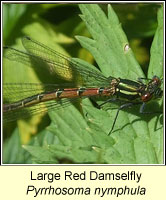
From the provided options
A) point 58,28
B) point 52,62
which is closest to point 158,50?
point 52,62

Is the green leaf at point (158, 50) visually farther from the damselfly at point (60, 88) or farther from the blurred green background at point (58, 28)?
the blurred green background at point (58, 28)

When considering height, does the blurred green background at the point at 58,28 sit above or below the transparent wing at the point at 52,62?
above

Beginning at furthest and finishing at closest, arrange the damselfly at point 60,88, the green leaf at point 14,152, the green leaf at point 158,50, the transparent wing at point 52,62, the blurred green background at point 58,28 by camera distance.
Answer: the blurred green background at point 58,28 < the green leaf at point 14,152 < the transparent wing at point 52,62 < the damselfly at point 60,88 < the green leaf at point 158,50

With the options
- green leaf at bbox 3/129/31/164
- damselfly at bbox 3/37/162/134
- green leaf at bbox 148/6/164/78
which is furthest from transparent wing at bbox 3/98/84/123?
green leaf at bbox 148/6/164/78

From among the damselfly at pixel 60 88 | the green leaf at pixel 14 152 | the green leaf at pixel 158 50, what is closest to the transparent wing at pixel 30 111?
the damselfly at pixel 60 88

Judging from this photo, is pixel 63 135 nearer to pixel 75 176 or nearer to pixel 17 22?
pixel 75 176

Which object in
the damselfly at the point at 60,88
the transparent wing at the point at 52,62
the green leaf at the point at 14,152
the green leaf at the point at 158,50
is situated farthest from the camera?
the green leaf at the point at 14,152

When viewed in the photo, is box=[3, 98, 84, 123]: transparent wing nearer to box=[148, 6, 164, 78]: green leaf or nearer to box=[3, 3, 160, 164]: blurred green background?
box=[3, 3, 160, 164]: blurred green background

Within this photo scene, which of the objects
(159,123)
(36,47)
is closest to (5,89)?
(36,47)

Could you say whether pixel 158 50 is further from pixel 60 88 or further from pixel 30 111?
pixel 30 111
